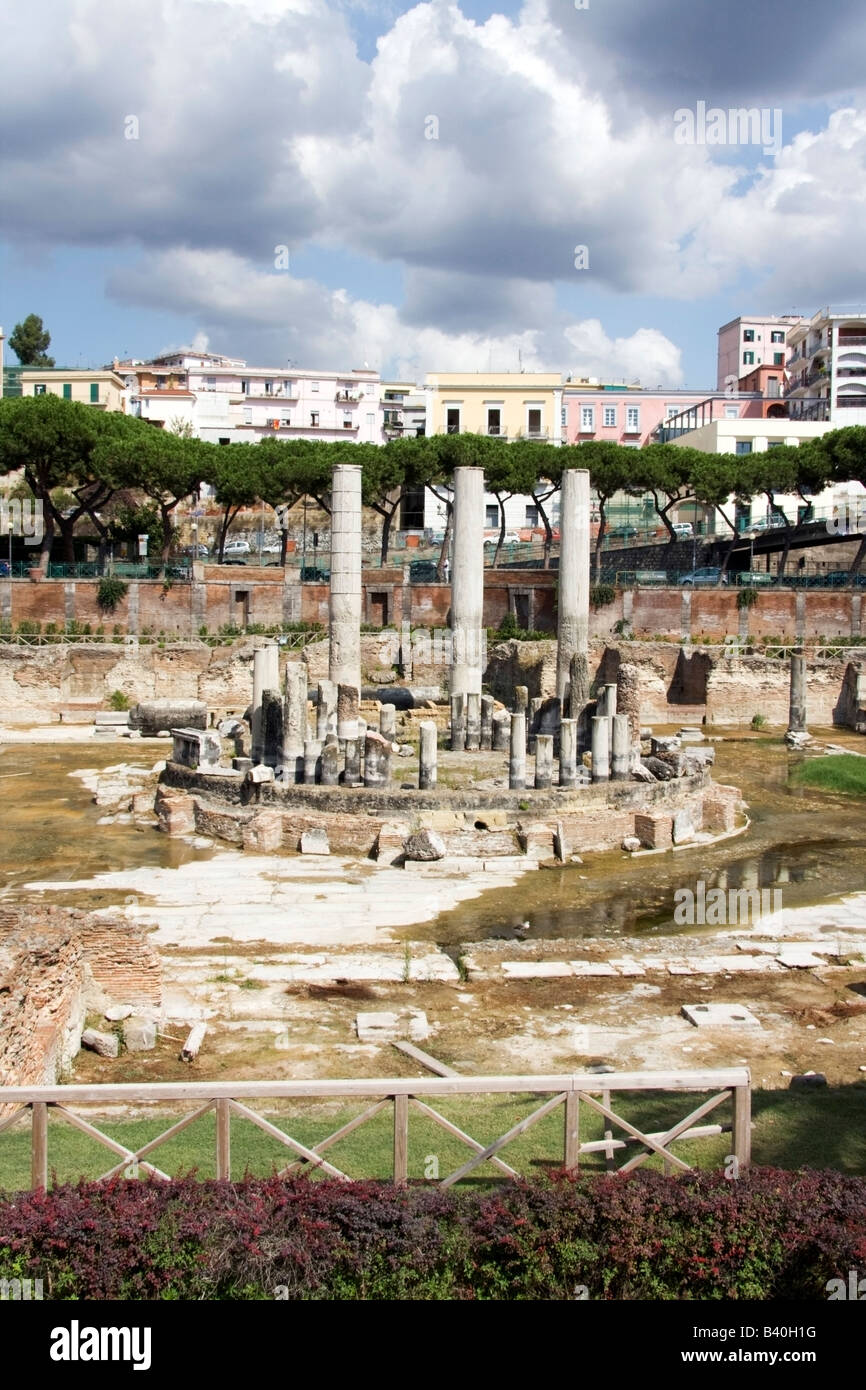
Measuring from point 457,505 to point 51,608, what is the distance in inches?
853

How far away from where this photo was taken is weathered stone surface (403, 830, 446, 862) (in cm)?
2038

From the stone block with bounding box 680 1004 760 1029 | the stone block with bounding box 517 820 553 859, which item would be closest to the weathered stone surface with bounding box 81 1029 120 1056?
the stone block with bounding box 680 1004 760 1029

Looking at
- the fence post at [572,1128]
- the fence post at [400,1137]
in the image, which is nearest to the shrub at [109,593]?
the fence post at [400,1137]

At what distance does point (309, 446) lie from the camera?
171ft

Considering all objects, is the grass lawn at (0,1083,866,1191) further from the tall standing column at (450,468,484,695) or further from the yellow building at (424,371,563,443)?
the yellow building at (424,371,563,443)

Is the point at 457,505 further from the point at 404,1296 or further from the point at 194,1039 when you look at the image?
the point at 404,1296

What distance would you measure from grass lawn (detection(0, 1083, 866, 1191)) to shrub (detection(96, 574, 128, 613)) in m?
38.0

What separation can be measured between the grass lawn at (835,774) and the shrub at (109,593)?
26.7 meters

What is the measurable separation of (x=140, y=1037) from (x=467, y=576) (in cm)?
1965

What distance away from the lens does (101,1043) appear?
12.0 metres

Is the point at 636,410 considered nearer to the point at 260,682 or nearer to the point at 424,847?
the point at 260,682

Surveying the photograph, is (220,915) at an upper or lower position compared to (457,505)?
lower

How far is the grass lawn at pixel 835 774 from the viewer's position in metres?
28.2
